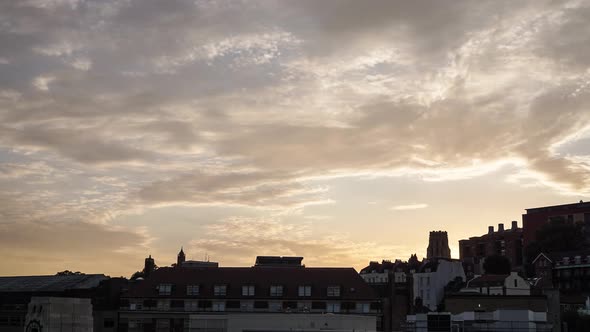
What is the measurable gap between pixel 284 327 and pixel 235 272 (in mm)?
42098

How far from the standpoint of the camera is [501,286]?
166m

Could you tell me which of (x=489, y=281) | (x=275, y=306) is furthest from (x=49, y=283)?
(x=489, y=281)

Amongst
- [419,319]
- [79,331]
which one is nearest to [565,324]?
[419,319]

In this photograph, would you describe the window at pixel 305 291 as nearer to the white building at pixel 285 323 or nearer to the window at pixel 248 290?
the window at pixel 248 290

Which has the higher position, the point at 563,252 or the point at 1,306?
the point at 563,252

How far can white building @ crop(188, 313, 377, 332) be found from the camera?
96938 mm

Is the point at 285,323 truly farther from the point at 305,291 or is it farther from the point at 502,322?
the point at 305,291

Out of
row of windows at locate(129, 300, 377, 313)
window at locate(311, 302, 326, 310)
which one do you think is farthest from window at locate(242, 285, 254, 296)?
window at locate(311, 302, 326, 310)

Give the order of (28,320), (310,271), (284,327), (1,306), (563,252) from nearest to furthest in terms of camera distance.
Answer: (28,320), (284,327), (310,271), (1,306), (563,252)

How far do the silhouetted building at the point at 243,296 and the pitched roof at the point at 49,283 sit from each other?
1880 centimetres

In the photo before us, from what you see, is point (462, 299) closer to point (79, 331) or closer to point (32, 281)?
point (79, 331)

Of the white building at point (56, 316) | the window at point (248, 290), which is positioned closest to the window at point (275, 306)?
the window at point (248, 290)

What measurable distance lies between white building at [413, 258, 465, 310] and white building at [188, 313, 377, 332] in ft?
322

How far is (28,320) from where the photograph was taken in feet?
284
